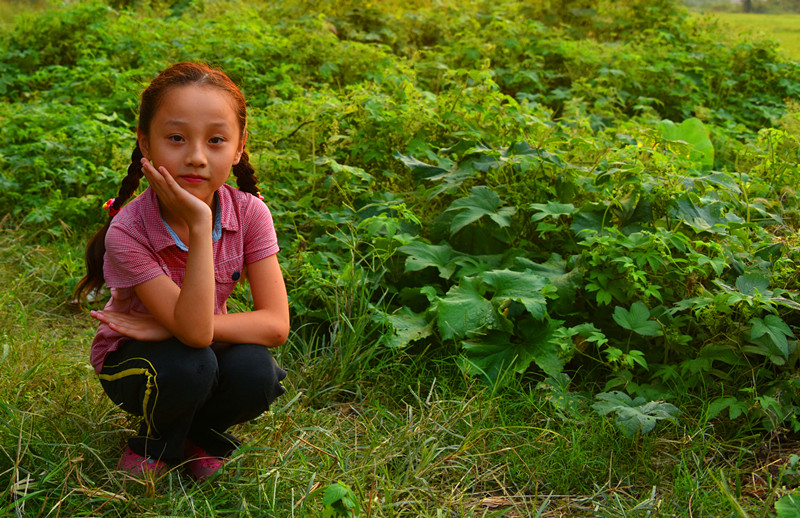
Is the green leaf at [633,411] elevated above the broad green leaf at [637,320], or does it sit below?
below

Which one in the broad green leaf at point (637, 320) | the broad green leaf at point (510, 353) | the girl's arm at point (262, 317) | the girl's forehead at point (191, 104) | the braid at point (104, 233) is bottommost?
the broad green leaf at point (510, 353)

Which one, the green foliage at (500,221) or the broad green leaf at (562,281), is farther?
the broad green leaf at (562,281)

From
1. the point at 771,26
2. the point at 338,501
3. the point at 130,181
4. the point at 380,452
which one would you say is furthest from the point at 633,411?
the point at 771,26

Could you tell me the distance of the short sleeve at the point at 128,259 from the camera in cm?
182

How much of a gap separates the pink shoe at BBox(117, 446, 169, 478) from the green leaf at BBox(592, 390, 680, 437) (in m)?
1.30

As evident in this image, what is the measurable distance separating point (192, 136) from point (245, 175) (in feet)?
1.22

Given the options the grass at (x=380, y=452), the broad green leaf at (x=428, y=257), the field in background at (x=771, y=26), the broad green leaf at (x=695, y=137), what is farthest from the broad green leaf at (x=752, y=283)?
the field in background at (x=771, y=26)

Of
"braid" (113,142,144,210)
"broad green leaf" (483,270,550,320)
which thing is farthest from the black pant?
"broad green leaf" (483,270,550,320)

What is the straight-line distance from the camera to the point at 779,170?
3365 mm

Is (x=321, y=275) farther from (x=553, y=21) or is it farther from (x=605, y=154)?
(x=553, y=21)

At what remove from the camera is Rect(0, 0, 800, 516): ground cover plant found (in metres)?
2.01

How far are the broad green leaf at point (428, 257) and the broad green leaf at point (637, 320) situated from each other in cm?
66

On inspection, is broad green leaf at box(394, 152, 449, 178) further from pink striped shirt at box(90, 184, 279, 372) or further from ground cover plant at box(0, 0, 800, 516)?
pink striped shirt at box(90, 184, 279, 372)

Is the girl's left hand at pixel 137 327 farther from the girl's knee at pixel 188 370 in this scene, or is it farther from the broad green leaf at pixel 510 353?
the broad green leaf at pixel 510 353
